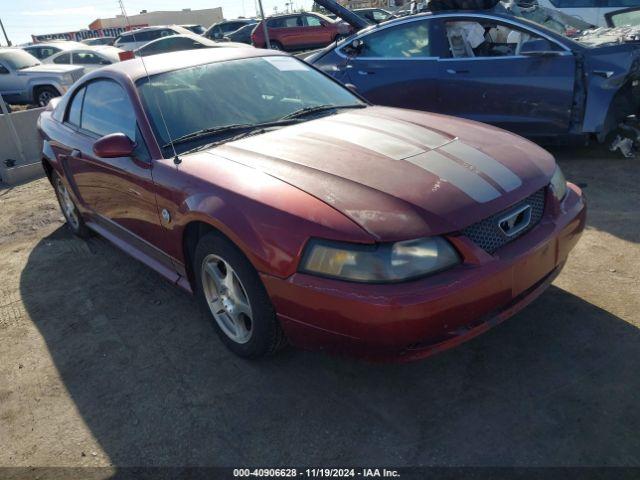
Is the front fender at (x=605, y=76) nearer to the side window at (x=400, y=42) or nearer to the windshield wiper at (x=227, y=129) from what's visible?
the side window at (x=400, y=42)

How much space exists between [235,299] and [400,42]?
4.32 metres

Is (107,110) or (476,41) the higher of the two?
(107,110)

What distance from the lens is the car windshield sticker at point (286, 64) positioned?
12.0 feet

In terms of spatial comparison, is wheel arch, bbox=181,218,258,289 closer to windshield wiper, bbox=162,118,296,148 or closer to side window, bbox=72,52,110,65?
windshield wiper, bbox=162,118,296,148

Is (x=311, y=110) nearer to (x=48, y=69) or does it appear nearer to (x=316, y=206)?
(x=316, y=206)

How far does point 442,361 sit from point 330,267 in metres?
0.92

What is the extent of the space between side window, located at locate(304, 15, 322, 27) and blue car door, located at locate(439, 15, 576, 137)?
14.4 m

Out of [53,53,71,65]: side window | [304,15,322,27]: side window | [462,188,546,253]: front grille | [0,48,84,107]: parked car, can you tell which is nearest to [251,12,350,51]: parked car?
[304,15,322,27]: side window

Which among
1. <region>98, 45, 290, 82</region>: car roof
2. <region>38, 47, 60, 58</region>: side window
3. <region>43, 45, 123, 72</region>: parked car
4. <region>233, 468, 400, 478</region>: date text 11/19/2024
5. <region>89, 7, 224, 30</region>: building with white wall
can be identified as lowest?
<region>233, 468, 400, 478</region>: date text 11/19/2024

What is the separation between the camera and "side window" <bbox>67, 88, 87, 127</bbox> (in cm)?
395

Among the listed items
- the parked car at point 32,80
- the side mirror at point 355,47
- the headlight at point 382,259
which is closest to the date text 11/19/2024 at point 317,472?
the headlight at point 382,259

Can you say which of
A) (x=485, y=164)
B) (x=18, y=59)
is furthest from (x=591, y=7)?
(x=18, y=59)

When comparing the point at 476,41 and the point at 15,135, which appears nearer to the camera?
the point at 476,41

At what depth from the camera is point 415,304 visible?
198 centimetres
